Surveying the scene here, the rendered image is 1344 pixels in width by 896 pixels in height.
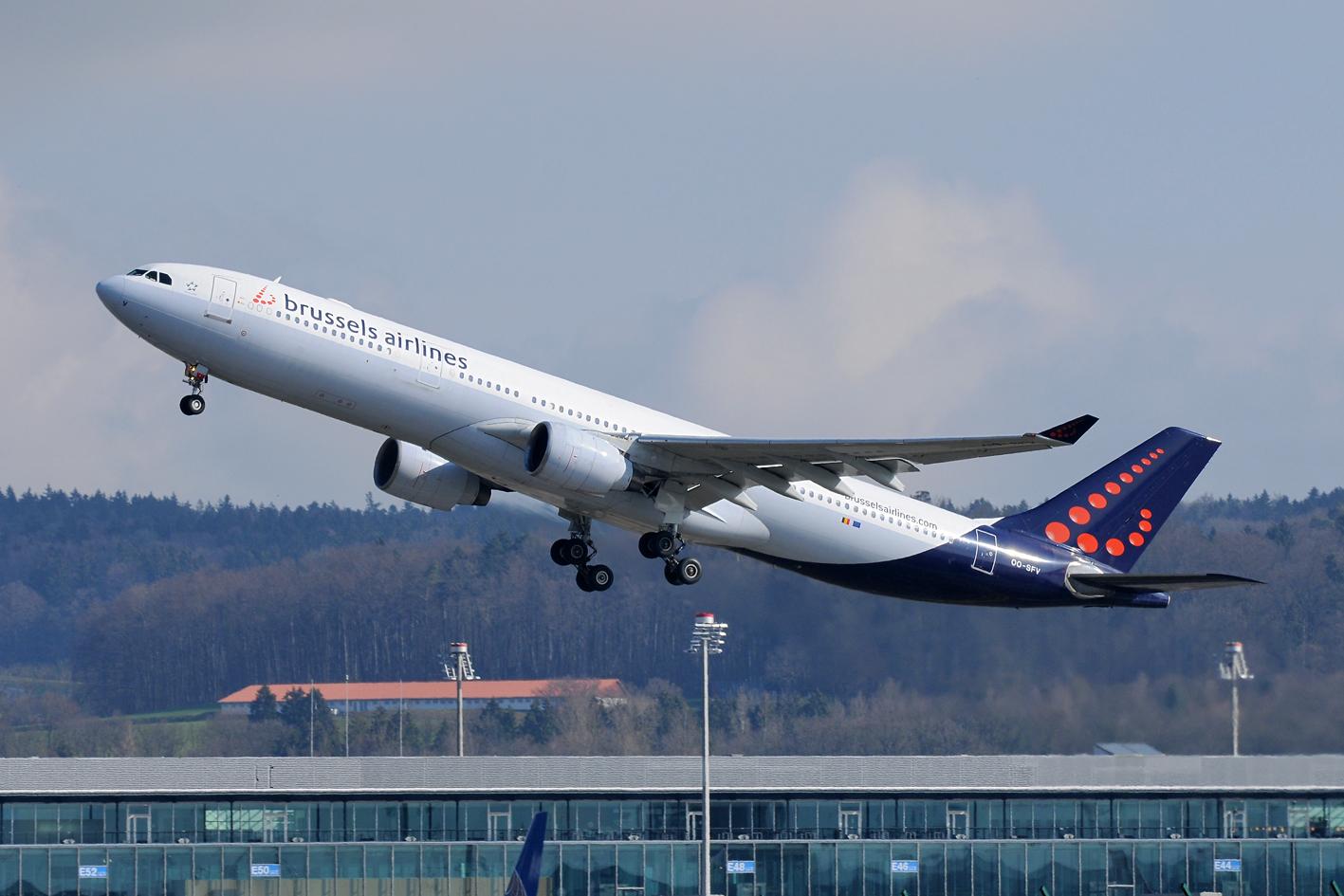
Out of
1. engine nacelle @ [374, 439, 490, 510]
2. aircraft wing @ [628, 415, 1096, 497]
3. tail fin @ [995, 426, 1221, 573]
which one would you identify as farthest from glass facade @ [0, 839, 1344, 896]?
aircraft wing @ [628, 415, 1096, 497]

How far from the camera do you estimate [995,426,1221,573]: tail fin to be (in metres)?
46.6

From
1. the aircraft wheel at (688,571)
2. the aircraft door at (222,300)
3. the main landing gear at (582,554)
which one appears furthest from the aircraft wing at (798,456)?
the aircraft door at (222,300)

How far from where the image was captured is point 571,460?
37.9m

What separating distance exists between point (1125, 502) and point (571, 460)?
16.9 metres

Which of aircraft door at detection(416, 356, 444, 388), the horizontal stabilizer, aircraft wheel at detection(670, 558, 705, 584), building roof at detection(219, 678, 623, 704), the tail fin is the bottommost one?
building roof at detection(219, 678, 623, 704)

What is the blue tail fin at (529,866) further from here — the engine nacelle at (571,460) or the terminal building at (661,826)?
the engine nacelle at (571,460)

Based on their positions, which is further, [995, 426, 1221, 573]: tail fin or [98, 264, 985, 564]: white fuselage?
[995, 426, 1221, 573]: tail fin

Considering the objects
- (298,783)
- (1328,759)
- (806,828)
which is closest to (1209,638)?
(1328,759)

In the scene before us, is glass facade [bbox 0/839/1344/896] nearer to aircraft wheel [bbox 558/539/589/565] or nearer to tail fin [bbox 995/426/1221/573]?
tail fin [bbox 995/426/1221/573]

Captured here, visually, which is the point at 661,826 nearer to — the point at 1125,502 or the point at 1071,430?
the point at 1125,502

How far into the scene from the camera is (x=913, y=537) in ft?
143

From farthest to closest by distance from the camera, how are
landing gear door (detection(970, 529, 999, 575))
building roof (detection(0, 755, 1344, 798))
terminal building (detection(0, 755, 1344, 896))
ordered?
building roof (detection(0, 755, 1344, 798)) → terminal building (detection(0, 755, 1344, 896)) → landing gear door (detection(970, 529, 999, 575))

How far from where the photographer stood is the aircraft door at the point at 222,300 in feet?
119

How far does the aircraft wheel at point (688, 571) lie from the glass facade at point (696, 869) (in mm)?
15014
